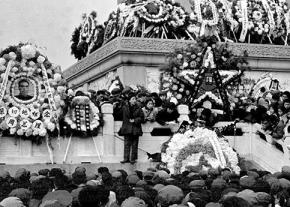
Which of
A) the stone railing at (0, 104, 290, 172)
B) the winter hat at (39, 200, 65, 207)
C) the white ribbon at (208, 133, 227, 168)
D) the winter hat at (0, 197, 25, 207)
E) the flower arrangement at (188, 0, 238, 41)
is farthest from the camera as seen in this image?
the flower arrangement at (188, 0, 238, 41)

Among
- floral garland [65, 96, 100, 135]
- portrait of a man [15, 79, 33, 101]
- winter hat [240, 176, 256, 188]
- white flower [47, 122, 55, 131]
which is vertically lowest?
winter hat [240, 176, 256, 188]

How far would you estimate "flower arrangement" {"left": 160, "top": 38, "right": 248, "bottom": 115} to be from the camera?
2197 cm

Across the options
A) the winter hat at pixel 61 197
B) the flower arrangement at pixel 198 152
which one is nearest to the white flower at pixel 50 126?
the flower arrangement at pixel 198 152

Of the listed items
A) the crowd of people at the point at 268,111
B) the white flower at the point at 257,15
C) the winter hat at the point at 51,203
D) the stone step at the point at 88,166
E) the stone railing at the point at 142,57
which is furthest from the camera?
the white flower at the point at 257,15

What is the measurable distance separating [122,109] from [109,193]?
28.6ft

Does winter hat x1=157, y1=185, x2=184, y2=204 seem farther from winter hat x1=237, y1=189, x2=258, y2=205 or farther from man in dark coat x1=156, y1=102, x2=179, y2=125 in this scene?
man in dark coat x1=156, y1=102, x2=179, y2=125

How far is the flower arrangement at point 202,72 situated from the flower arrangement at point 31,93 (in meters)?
4.90

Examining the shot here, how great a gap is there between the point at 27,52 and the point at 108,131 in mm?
2916

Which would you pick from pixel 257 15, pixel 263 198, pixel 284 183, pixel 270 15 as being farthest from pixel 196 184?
pixel 270 15

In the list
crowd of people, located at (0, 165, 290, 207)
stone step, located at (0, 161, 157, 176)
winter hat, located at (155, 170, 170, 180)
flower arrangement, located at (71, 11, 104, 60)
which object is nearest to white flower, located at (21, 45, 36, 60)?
stone step, located at (0, 161, 157, 176)

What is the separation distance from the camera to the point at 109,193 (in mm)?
9398

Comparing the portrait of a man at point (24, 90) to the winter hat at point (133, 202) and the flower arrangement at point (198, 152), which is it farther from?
the winter hat at point (133, 202)

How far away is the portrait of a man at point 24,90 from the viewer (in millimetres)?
17875

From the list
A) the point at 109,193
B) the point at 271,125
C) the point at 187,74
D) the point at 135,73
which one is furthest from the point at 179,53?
the point at 109,193
